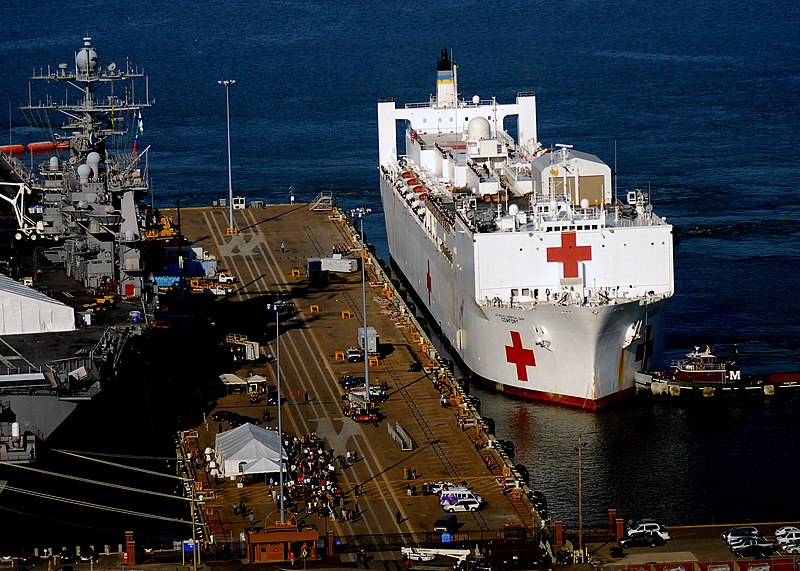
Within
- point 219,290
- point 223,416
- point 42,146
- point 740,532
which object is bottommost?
point 740,532

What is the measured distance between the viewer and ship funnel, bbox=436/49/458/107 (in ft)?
340

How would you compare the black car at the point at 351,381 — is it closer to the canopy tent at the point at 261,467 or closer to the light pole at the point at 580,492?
the light pole at the point at 580,492

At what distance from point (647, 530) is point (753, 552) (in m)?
3.30

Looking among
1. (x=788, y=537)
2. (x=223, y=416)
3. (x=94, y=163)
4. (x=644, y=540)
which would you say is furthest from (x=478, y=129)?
(x=788, y=537)

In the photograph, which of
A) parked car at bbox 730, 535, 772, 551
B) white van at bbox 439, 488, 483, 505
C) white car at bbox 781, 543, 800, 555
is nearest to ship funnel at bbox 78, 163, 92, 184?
white van at bbox 439, 488, 483, 505

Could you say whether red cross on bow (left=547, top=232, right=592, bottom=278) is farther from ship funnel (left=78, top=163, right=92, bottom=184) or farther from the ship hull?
ship funnel (left=78, top=163, right=92, bottom=184)

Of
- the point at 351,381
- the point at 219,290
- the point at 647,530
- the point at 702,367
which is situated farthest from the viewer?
the point at 219,290

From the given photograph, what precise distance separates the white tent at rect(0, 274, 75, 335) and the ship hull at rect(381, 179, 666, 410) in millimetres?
18212

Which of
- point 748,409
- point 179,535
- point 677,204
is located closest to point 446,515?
point 179,535

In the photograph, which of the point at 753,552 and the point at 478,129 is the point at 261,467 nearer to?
the point at 753,552

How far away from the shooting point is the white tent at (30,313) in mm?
62594

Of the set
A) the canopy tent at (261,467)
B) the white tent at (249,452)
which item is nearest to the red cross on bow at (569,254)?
the white tent at (249,452)

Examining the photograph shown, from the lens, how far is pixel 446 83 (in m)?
104

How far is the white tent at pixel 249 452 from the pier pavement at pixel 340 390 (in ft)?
1.94
